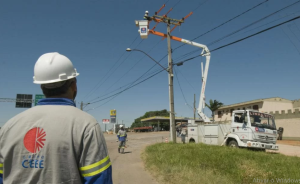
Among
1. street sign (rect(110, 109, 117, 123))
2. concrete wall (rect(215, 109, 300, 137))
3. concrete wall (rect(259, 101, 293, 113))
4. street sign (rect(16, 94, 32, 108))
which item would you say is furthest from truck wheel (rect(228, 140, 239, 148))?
street sign (rect(110, 109, 117, 123))

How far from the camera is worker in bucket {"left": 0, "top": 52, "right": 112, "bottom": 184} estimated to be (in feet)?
4.82

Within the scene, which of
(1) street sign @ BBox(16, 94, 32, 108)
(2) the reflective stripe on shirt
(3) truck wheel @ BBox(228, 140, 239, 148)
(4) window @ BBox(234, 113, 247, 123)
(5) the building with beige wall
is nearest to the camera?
(2) the reflective stripe on shirt

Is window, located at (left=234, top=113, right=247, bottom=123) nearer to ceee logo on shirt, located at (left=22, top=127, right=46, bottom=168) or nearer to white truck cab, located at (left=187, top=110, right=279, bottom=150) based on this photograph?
white truck cab, located at (left=187, top=110, right=279, bottom=150)

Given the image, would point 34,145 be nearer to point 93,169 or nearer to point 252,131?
point 93,169

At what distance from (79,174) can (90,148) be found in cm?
19

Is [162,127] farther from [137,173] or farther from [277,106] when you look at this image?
[137,173]

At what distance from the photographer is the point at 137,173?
330 inches

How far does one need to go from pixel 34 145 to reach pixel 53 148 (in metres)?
0.15

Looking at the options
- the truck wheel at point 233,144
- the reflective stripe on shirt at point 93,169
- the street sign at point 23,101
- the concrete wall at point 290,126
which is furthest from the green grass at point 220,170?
the street sign at point 23,101

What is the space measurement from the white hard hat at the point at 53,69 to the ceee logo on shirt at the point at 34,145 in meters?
0.44

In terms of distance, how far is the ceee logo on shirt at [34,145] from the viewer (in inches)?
58.5

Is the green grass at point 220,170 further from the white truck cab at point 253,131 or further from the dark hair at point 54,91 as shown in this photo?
the dark hair at point 54,91

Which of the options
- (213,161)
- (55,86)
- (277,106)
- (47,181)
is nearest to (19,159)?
(47,181)

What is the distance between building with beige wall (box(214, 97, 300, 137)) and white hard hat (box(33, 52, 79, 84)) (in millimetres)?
16567
